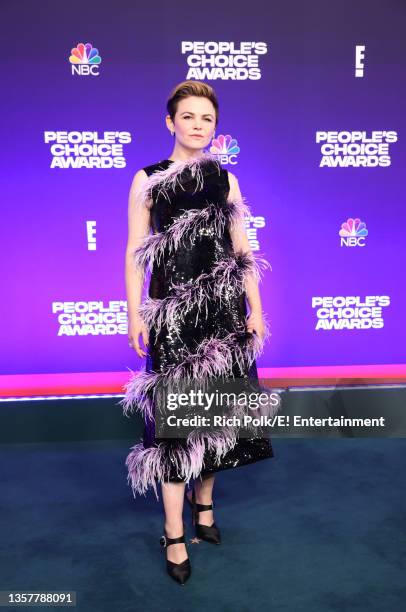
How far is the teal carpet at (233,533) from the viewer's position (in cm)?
197

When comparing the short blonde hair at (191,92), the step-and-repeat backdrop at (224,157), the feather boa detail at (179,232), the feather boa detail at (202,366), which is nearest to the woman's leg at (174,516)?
the feather boa detail at (202,366)

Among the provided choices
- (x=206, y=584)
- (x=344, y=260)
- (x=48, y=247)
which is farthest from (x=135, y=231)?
(x=344, y=260)

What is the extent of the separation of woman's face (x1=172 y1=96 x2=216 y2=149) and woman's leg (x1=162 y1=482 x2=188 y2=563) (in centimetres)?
111

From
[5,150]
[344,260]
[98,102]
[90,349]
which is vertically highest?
[98,102]

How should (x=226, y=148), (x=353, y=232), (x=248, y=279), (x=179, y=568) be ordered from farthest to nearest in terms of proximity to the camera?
(x=353, y=232)
(x=226, y=148)
(x=248, y=279)
(x=179, y=568)

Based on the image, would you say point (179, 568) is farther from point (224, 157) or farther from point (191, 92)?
point (224, 157)

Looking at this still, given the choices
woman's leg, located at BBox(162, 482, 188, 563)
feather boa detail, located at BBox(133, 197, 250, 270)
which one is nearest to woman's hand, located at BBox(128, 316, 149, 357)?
feather boa detail, located at BBox(133, 197, 250, 270)

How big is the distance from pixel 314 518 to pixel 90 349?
1.65 metres

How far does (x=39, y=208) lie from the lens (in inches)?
136

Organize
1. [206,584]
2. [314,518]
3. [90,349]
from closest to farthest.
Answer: [206,584], [314,518], [90,349]

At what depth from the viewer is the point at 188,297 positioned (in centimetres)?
207

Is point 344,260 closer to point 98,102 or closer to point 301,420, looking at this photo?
point 301,420


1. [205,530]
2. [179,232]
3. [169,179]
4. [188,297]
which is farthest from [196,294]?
[205,530]

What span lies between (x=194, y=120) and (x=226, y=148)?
1457mm
